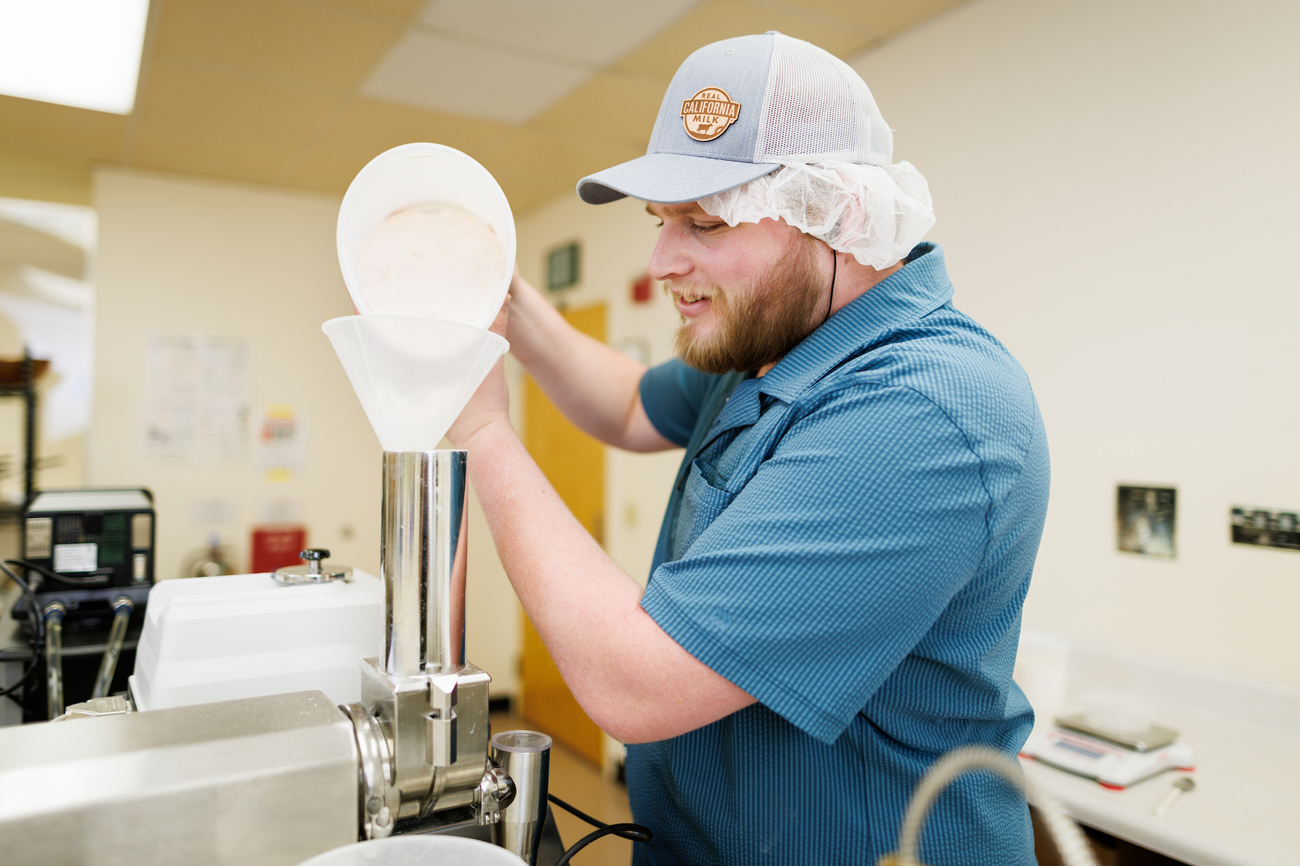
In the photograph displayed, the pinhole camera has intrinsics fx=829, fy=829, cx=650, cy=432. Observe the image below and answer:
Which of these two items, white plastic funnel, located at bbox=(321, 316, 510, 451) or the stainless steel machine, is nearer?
the stainless steel machine

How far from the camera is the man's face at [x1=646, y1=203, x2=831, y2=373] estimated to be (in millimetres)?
952

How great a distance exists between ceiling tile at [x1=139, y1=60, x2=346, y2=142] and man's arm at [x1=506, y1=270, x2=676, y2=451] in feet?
6.16

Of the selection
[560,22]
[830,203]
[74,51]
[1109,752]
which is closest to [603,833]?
[830,203]

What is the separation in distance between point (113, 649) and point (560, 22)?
188cm

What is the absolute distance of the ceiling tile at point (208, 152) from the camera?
325 centimetres

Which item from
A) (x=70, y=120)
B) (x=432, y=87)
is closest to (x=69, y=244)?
(x=70, y=120)

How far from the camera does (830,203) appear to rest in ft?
2.96

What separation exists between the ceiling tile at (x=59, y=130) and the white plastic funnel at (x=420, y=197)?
295cm

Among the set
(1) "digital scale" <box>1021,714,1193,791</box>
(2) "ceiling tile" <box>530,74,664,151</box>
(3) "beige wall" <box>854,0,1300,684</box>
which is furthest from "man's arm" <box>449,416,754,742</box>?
(2) "ceiling tile" <box>530,74,664,151</box>

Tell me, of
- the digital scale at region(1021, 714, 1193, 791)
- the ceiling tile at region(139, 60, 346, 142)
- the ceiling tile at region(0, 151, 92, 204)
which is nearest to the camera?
the digital scale at region(1021, 714, 1193, 791)

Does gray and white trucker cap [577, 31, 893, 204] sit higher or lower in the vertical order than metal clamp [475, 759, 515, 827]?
higher

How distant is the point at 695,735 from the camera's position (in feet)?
2.87

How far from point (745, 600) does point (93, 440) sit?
400 cm

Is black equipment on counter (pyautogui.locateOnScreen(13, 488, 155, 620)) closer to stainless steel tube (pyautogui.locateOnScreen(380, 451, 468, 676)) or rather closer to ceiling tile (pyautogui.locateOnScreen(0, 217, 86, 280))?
stainless steel tube (pyautogui.locateOnScreen(380, 451, 468, 676))
